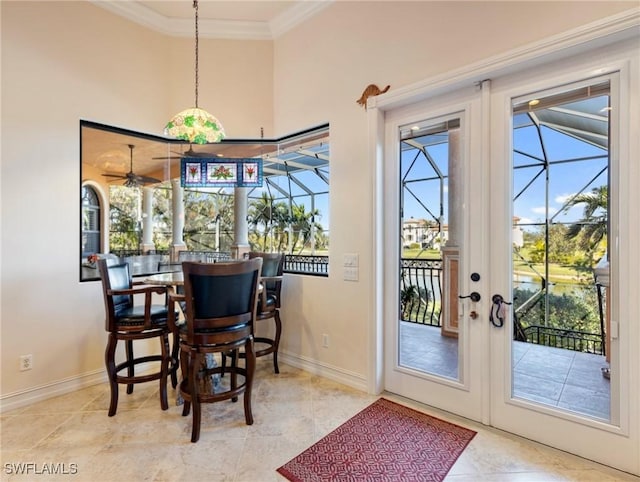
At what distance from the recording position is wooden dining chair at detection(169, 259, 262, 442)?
2.08 m

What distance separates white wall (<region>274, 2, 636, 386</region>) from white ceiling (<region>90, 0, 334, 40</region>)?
17cm

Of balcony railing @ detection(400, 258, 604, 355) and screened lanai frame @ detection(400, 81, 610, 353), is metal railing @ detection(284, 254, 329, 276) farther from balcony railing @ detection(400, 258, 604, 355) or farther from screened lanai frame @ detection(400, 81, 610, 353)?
screened lanai frame @ detection(400, 81, 610, 353)

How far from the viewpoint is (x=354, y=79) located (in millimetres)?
2893

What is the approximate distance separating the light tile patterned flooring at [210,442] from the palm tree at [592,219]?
1.32m

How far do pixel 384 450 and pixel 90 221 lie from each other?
3.29 m

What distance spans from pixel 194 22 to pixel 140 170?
173 centimetres

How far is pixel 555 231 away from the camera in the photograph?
6.85 feet

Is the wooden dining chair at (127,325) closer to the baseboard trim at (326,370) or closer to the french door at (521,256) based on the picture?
the baseboard trim at (326,370)

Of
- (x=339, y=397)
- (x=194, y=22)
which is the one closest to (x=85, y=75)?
(x=194, y=22)

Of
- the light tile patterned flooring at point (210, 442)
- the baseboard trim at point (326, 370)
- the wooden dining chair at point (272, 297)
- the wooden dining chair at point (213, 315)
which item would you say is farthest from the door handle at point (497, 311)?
the wooden dining chair at point (272, 297)

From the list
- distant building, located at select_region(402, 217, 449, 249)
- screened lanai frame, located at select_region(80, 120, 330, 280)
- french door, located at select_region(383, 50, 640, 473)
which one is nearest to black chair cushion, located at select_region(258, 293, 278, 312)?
screened lanai frame, located at select_region(80, 120, 330, 280)

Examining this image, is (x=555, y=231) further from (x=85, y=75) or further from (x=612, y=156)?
(x=85, y=75)

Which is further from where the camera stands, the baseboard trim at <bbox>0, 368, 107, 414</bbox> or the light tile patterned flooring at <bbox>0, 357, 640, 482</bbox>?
the baseboard trim at <bbox>0, 368, 107, 414</bbox>

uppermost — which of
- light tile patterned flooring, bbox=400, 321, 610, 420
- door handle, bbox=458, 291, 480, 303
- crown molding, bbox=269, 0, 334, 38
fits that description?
crown molding, bbox=269, 0, 334, 38
